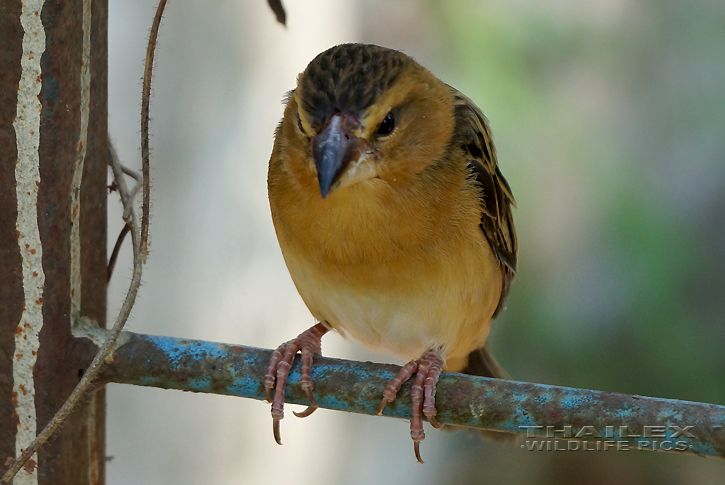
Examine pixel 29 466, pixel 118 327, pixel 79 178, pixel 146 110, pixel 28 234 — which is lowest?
pixel 29 466

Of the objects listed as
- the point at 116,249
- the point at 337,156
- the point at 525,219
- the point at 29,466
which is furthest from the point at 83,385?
the point at 525,219

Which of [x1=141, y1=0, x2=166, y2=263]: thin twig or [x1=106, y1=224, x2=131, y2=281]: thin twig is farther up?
[x1=141, y1=0, x2=166, y2=263]: thin twig

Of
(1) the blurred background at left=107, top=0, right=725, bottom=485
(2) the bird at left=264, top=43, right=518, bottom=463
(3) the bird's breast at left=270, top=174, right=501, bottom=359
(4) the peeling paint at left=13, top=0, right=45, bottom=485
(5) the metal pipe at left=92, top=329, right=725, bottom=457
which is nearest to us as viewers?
(5) the metal pipe at left=92, top=329, right=725, bottom=457

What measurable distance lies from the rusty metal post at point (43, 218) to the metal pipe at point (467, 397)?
0.39 ft

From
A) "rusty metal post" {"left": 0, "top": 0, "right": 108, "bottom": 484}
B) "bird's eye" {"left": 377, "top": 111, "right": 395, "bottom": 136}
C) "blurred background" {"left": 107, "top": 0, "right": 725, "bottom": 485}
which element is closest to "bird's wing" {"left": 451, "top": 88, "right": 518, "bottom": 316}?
"bird's eye" {"left": 377, "top": 111, "right": 395, "bottom": 136}

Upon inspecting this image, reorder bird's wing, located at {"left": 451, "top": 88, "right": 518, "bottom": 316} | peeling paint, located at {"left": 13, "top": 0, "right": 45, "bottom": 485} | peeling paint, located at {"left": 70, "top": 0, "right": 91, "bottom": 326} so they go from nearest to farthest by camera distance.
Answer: peeling paint, located at {"left": 13, "top": 0, "right": 45, "bottom": 485}
peeling paint, located at {"left": 70, "top": 0, "right": 91, "bottom": 326}
bird's wing, located at {"left": 451, "top": 88, "right": 518, "bottom": 316}

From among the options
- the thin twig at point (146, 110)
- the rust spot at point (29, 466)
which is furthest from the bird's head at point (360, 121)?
the rust spot at point (29, 466)

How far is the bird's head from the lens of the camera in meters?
1.60

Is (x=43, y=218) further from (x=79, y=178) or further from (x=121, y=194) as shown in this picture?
(x=121, y=194)

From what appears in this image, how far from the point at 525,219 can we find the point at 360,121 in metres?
2.31

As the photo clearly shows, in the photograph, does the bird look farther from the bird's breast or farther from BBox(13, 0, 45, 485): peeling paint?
BBox(13, 0, 45, 485): peeling paint

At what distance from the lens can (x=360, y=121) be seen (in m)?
1.61

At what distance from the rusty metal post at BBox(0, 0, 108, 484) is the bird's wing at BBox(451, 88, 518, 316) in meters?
0.93

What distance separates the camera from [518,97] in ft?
12.1
